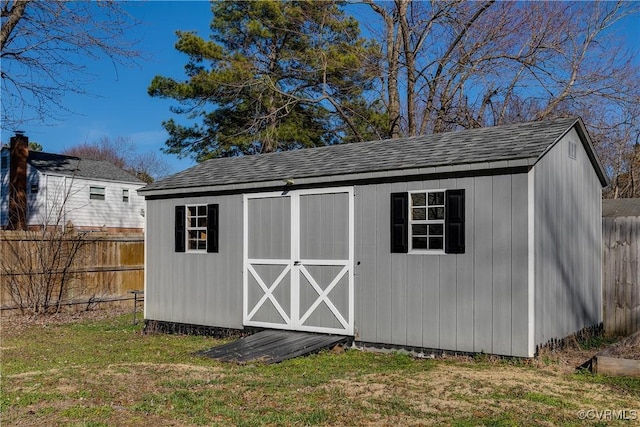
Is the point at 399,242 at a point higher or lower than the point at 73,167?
lower

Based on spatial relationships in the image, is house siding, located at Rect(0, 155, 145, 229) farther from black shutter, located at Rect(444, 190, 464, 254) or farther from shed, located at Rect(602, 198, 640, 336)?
shed, located at Rect(602, 198, 640, 336)

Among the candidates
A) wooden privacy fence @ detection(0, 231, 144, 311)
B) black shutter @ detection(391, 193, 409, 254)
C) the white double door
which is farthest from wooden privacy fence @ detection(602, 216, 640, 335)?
wooden privacy fence @ detection(0, 231, 144, 311)

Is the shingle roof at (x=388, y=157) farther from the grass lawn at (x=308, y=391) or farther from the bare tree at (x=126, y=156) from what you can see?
the bare tree at (x=126, y=156)

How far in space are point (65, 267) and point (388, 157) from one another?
8.20 m

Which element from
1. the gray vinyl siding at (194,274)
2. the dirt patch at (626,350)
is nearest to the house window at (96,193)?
the gray vinyl siding at (194,274)

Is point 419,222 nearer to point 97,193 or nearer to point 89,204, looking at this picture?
point 89,204

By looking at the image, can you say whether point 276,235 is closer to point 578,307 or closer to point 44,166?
point 578,307

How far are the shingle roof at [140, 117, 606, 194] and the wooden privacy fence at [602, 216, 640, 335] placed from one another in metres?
2.41

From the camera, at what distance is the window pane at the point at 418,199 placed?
314 inches

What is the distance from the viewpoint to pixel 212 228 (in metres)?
10.1

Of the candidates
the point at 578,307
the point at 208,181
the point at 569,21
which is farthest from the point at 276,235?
the point at 569,21

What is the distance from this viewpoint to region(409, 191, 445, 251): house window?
309 inches

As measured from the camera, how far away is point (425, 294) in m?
7.78

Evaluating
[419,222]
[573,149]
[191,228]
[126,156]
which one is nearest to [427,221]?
[419,222]
